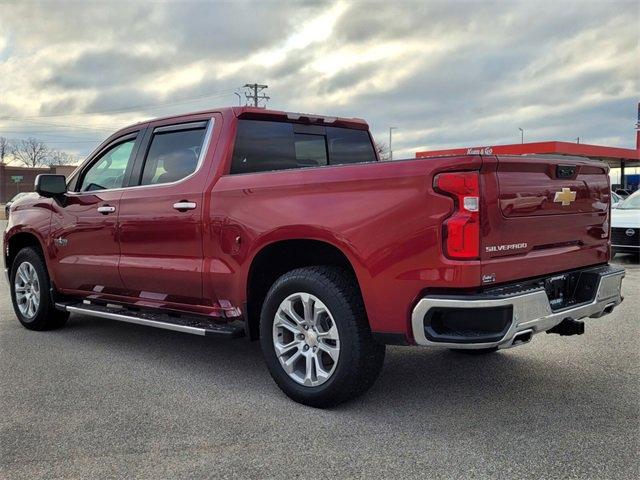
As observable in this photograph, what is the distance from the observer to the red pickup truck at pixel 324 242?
10.5 feet

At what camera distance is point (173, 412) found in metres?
3.73

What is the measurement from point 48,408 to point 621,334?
4863mm

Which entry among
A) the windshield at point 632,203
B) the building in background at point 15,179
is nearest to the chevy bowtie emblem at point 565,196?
the windshield at point 632,203

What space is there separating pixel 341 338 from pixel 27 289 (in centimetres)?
416

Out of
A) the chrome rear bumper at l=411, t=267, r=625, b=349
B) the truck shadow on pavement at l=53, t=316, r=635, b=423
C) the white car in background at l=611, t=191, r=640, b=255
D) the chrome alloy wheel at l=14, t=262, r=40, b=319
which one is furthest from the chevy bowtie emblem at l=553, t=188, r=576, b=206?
the white car in background at l=611, t=191, r=640, b=255

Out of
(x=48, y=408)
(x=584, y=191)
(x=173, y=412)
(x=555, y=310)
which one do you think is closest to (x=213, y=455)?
(x=173, y=412)

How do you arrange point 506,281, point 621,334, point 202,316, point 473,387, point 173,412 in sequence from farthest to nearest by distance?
1. point 621,334
2. point 202,316
3. point 473,387
4. point 173,412
5. point 506,281

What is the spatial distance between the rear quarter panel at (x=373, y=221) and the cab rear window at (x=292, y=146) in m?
0.53

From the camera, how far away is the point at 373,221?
3408 millimetres

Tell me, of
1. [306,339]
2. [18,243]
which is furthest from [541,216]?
[18,243]

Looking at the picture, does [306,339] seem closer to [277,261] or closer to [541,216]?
[277,261]

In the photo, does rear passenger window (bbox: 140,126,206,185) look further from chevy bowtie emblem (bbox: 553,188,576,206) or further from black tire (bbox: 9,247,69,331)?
chevy bowtie emblem (bbox: 553,188,576,206)

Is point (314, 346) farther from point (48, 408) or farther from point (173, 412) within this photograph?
point (48, 408)

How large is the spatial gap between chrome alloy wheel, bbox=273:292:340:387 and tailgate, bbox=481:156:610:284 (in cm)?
106
